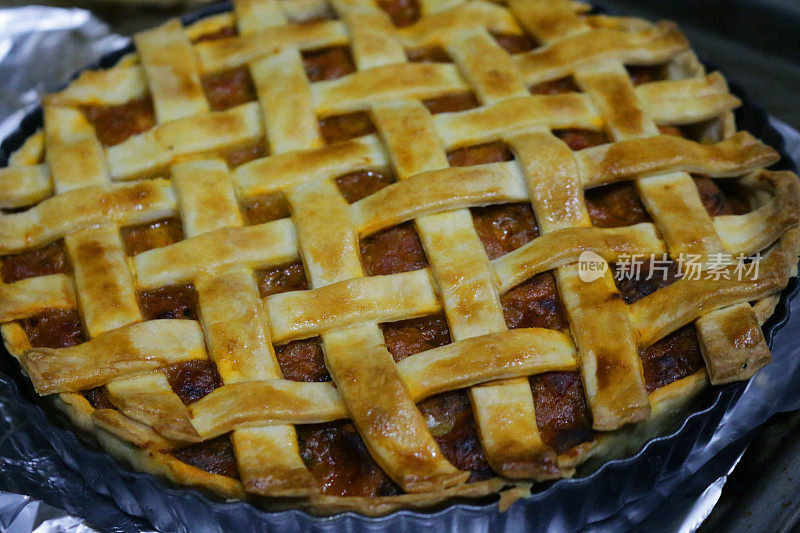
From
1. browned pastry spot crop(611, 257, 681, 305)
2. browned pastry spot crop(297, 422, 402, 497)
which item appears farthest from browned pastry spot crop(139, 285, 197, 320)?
browned pastry spot crop(611, 257, 681, 305)

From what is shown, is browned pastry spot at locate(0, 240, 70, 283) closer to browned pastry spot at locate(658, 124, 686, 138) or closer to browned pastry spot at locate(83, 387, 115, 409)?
browned pastry spot at locate(83, 387, 115, 409)

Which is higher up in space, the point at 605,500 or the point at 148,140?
the point at 148,140

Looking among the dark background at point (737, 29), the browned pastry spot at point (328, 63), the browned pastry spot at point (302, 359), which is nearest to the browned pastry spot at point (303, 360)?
the browned pastry spot at point (302, 359)

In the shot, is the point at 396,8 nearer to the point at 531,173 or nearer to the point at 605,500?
the point at 531,173

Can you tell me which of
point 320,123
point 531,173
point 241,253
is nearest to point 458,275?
point 531,173

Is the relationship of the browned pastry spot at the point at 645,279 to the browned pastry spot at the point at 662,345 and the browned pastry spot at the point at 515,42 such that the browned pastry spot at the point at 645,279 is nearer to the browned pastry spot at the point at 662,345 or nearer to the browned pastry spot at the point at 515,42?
the browned pastry spot at the point at 662,345

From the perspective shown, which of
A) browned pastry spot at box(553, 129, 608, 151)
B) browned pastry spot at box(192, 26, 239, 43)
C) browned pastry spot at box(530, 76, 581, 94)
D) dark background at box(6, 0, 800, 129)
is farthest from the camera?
dark background at box(6, 0, 800, 129)
